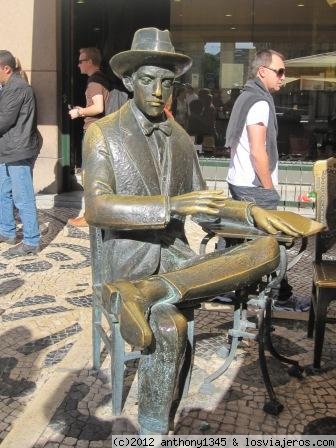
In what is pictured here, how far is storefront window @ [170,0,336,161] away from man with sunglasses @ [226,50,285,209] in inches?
177

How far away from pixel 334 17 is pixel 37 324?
655 centimetres

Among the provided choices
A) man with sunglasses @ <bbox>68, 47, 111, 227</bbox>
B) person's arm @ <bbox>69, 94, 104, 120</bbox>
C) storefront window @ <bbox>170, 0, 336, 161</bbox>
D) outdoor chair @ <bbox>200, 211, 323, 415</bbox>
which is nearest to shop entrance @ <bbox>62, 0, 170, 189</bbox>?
storefront window @ <bbox>170, 0, 336, 161</bbox>

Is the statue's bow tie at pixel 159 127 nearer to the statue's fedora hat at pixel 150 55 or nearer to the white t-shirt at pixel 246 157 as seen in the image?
the statue's fedora hat at pixel 150 55

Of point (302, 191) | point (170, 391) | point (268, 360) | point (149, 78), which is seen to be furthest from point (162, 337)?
point (302, 191)

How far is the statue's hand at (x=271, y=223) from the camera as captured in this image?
8.18 ft

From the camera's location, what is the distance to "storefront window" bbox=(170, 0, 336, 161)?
819 centimetres

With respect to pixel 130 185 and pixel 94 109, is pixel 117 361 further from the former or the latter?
pixel 94 109

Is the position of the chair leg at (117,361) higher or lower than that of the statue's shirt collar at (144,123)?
lower

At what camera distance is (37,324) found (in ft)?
12.4

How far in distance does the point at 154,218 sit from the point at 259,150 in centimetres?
170

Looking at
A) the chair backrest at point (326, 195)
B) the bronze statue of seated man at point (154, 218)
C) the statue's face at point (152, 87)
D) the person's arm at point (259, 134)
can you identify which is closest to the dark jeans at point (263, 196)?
the person's arm at point (259, 134)

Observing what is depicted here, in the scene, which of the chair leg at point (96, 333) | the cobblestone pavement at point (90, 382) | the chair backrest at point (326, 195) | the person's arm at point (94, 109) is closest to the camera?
the cobblestone pavement at point (90, 382)

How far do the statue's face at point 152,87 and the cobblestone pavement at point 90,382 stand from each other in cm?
145

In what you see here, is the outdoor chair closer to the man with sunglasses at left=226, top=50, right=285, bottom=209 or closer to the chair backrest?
the chair backrest
